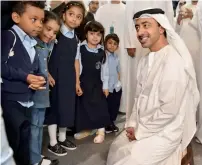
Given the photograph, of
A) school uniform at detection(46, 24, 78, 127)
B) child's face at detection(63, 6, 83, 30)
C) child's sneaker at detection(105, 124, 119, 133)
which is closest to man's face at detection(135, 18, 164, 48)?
child's face at detection(63, 6, 83, 30)

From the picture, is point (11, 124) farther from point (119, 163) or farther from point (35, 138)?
point (119, 163)

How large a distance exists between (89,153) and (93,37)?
3.09 feet

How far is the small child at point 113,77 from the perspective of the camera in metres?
2.79

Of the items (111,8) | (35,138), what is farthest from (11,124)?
(111,8)

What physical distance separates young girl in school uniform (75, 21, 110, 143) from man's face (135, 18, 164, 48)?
0.69m

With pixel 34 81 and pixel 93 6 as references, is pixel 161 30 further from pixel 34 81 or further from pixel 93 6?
pixel 93 6

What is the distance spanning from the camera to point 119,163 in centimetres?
185

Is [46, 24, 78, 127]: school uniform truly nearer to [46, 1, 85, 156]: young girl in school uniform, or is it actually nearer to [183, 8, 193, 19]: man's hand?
[46, 1, 85, 156]: young girl in school uniform

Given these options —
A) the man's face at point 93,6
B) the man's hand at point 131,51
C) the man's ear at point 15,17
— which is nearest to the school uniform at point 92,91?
the man's hand at point 131,51

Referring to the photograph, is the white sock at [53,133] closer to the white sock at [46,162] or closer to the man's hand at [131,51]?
the white sock at [46,162]

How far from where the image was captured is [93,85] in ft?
8.52

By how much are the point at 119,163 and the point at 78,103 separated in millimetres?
842

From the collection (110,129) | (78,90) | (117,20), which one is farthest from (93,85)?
(117,20)

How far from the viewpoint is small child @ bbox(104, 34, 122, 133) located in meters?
2.79
